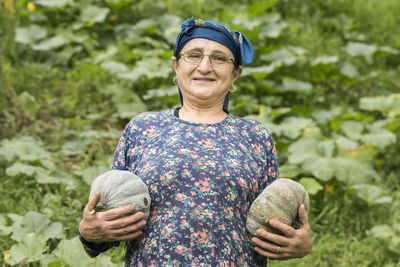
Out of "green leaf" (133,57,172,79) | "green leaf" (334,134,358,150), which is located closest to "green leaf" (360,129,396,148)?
"green leaf" (334,134,358,150)

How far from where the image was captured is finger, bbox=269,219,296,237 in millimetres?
1823

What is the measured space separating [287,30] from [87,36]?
108 inches

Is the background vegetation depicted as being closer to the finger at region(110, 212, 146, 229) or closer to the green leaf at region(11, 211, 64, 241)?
the green leaf at region(11, 211, 64, 241)

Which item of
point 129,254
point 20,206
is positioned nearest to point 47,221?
point 20,206

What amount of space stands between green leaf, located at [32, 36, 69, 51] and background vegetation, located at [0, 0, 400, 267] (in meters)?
0.02

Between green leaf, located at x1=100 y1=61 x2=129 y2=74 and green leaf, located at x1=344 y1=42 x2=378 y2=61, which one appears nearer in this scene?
green leaf, located at x1=100 y1=61 x2=129 y2=74

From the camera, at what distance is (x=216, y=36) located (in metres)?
2.17

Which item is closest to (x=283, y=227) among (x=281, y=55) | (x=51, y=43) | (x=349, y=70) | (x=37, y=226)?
(x=37, y=226)

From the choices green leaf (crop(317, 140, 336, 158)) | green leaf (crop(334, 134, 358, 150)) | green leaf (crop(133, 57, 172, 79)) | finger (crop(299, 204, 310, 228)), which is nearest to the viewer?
finger (crop(299, 204, 310, 228))

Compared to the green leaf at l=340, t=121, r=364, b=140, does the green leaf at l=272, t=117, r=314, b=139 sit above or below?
above

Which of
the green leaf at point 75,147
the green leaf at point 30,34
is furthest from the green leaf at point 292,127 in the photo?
the green leaf at point 30,34

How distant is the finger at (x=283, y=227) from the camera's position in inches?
71.8

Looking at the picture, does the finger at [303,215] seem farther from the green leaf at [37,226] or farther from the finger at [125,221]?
the green leaf at [37,226]

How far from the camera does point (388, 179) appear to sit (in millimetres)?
4488
